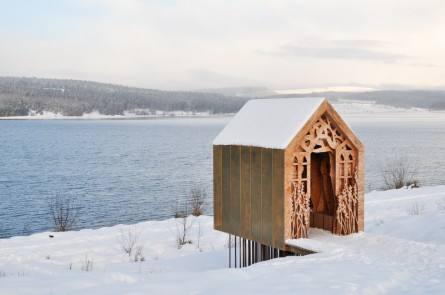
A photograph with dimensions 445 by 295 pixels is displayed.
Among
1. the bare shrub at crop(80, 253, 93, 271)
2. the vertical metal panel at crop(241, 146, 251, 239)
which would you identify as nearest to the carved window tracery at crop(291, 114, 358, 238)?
the vertical metal panel at crop(241, 146, 251, 239)

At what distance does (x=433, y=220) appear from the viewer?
16703 mm

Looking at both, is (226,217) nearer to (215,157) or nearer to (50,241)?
(215,157)

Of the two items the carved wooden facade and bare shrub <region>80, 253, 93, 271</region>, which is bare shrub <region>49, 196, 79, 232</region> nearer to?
bare shrub <region>80, 253, 93, 271</region>

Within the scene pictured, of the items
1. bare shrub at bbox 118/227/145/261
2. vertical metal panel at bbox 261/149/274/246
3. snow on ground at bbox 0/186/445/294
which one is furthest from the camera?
bare shrub at bbox 118/227/145/261

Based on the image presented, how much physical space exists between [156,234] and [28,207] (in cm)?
1884

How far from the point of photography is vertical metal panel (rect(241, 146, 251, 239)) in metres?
13.5

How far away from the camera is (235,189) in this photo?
46.1 feet

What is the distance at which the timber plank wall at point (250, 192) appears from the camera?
12.5 m

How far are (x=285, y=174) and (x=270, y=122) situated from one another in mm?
1802

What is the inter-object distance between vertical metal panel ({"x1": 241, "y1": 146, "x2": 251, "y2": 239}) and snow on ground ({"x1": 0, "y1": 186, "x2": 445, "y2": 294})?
1709 mm

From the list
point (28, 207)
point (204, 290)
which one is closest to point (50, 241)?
point (204, 290)

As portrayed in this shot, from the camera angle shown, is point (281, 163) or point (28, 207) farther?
point (28, 207)

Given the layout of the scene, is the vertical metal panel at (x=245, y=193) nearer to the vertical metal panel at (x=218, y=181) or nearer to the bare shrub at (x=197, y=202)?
the vertical metal panel at (x=218, y=181)

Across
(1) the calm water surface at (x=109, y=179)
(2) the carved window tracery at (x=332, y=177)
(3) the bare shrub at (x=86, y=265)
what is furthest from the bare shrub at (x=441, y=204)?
(1) the calm water surface at (x=109, y=179)
